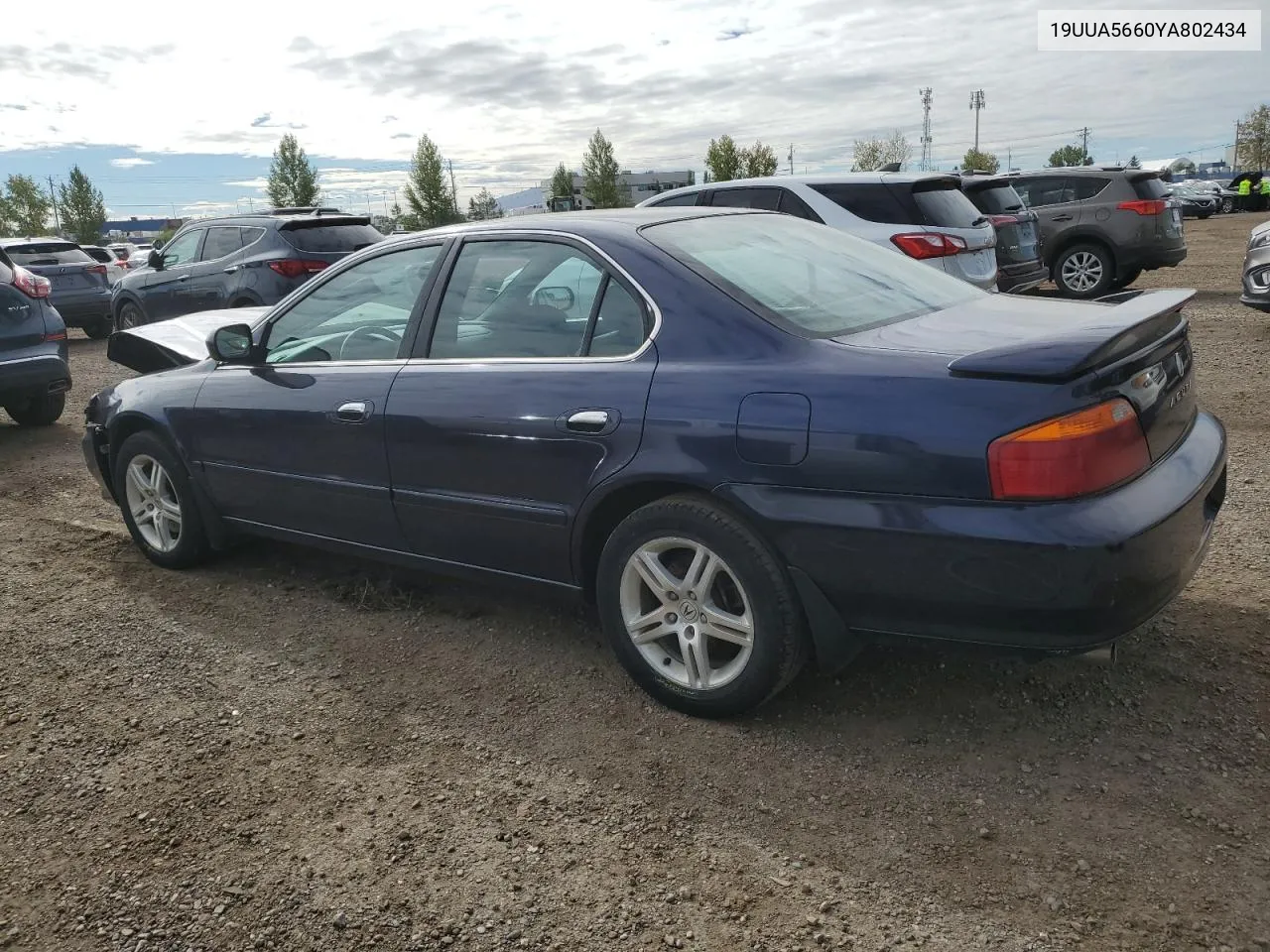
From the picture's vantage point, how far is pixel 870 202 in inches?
331

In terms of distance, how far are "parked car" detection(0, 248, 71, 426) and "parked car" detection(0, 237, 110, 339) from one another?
7.46 metres

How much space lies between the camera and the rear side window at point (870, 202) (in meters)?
8.34

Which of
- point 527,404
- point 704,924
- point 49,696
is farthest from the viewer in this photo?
point 49,696

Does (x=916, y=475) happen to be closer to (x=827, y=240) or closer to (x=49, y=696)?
(x=827, y=240)

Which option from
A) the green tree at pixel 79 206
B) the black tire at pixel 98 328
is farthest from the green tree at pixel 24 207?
the black tire at pixel 98 328

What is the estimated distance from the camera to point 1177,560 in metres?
2.65

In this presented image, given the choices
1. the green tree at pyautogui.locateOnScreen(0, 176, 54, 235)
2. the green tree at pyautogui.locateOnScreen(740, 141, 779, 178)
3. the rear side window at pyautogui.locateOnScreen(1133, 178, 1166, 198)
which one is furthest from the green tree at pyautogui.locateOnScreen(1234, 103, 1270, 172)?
the green tree at pyautogui.locateOnScreen(0, 176, 54, 235)

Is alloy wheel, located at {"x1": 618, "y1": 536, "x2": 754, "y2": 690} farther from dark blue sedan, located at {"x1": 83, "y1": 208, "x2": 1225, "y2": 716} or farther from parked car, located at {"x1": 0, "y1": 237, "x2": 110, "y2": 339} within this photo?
parked car, located at {"x1": 0, "y1": 237, "x2": 110, "y2": 339}

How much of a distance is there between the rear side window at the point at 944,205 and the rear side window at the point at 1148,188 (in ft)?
16.2

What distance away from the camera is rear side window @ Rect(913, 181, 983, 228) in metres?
8.38

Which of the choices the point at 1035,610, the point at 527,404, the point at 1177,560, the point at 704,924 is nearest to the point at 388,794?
the point at 704,924

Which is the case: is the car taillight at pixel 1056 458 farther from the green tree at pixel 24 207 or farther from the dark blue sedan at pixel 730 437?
the green tree at pixel 24 207

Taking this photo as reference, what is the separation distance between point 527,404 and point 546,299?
0.40 m

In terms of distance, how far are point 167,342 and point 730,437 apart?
4168 millimetres
